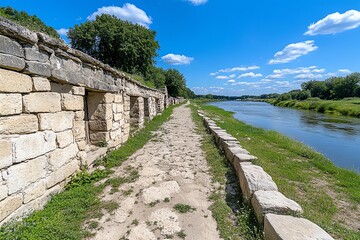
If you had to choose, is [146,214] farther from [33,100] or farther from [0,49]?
[0,49]


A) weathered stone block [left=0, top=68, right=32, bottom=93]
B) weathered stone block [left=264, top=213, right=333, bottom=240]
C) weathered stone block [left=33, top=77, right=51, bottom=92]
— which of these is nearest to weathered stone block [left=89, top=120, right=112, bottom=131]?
weathered stone block [left=33, top=77, right=51, bottom=92]

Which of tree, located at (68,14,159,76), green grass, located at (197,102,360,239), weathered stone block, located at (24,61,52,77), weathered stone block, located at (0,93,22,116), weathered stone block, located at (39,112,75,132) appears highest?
tree, located at (68,14,159,76)

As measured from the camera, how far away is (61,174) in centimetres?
313

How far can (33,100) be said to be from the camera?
2.62 metres

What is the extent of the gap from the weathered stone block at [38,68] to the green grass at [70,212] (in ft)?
5.72

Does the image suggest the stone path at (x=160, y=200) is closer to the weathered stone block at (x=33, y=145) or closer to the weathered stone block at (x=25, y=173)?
the weathered stone block at (x=25, y=173)

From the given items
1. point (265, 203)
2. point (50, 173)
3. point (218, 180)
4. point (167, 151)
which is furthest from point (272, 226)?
point (167, 151)

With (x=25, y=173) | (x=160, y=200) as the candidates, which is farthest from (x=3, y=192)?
(x=160, y=200)

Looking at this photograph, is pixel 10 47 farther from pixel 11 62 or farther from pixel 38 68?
pixel 38 68

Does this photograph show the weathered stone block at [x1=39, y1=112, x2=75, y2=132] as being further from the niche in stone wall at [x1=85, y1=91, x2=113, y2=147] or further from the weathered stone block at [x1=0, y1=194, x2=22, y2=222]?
the niche in stone wall at [x1=85, y1=91, x2=113, y2=147]

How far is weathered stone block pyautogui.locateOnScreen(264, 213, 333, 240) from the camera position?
1.83 metres

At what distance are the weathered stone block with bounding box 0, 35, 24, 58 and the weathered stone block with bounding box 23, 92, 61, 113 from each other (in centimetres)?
51

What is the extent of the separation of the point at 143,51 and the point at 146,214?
73.7 ft

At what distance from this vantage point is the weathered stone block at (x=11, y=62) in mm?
2188
